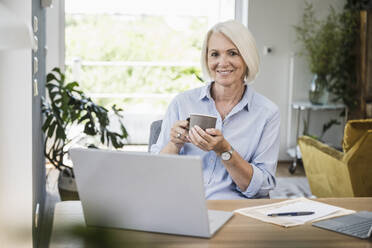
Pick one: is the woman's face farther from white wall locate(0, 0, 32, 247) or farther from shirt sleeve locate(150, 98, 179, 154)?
white wall locate(0, 0, 32, 247)

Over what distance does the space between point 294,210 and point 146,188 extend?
0.49m

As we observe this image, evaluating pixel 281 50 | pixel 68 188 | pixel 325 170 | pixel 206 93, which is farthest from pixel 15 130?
pixel 281 50

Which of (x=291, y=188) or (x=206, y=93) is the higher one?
(x=206, y=93)

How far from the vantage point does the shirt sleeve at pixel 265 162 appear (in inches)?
71.7

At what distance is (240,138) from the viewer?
195 cm

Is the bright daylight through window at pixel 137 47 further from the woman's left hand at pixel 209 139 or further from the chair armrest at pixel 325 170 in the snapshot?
the woman's left hand at pixel 209 139

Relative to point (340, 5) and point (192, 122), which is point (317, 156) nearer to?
point (192, 122)

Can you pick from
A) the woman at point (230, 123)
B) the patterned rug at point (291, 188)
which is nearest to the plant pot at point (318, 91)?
the patterned rug at point (291, 188)

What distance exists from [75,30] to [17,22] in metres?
8.96

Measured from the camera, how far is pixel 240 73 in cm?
206

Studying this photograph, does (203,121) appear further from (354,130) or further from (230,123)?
(354,130)

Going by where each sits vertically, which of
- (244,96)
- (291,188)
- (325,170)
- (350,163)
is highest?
(244,96)

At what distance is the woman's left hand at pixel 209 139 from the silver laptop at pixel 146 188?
1.56ft

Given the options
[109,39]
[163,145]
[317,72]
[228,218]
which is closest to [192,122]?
[163,145]
